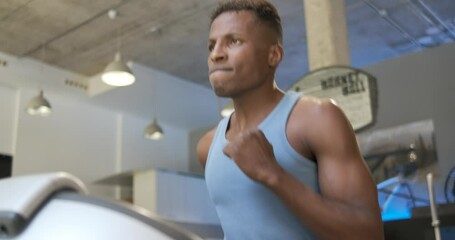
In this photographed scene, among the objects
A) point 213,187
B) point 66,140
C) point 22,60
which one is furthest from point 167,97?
point 213,187

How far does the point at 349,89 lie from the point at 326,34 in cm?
111

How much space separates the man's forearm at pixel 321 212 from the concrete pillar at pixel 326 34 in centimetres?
324

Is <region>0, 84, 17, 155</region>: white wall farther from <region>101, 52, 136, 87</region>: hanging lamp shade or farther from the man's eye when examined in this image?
the man's eye

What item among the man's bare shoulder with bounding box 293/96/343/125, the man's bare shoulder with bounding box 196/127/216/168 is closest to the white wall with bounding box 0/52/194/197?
the man's bare shoulder with bounding box 196/127/216/168

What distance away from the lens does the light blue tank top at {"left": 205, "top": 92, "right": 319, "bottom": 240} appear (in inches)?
37.4

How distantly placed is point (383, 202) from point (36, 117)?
5565mm

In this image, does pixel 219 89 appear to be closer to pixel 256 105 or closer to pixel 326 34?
pixel 256 105

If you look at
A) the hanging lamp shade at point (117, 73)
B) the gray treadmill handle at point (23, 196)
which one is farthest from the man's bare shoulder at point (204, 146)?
the hanging lamp shade at point (117, 73)

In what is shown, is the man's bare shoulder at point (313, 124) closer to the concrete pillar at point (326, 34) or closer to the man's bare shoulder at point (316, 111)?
the man's bare shoulder at point (316, 111)

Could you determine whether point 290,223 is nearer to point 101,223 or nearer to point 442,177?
point 101,223

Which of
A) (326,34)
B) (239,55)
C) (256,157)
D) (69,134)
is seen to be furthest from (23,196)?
(69,134)

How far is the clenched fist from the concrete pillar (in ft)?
10.6

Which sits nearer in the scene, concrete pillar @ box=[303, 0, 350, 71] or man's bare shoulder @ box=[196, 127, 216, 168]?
man's bare shoulder @ box=[196, 127, 216, 168]

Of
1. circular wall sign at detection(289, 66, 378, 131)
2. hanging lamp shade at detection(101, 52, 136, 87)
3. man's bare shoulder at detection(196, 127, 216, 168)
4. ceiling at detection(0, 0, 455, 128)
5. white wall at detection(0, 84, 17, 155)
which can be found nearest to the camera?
man's bare shoulder at detection(196, 127, 216, 168)
